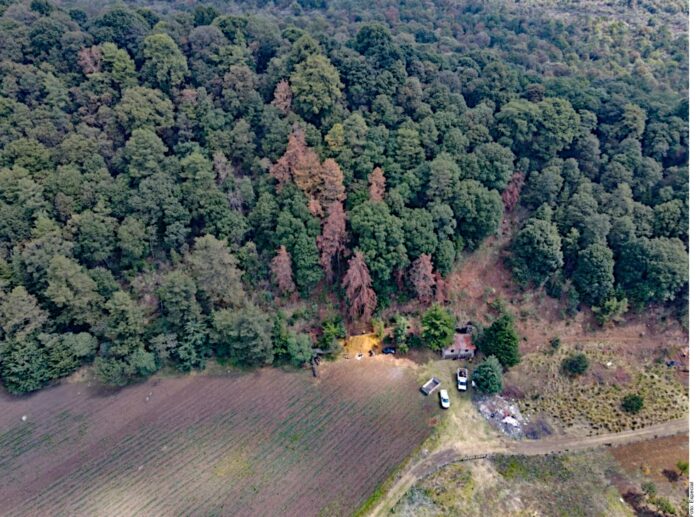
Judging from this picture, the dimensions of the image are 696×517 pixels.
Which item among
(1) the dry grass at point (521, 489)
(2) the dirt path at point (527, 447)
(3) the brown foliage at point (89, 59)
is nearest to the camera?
(1) the dry grass at point (521, 489)

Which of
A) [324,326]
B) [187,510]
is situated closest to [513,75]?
[324,326]

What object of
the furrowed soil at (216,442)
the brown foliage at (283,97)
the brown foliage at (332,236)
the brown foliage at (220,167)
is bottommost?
the furrowed soil at (216,442)

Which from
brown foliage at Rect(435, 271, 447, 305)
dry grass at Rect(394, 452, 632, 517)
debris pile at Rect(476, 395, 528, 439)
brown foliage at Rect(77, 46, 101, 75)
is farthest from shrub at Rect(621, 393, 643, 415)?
brown foliage at Rect(77, 46, 101, 75)

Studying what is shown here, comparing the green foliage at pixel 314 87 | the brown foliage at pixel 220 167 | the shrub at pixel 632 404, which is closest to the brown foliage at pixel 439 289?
the shrub at pixel 632 404

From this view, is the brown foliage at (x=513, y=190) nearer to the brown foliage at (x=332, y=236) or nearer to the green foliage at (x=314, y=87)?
the brown foliage at (x=332, y=236)

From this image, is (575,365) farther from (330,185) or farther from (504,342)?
(330,185)

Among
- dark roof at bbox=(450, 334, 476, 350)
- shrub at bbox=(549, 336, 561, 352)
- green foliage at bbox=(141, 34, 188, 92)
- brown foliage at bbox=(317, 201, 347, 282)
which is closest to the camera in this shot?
dark roof at bbox=(450, 334, 476, 350)

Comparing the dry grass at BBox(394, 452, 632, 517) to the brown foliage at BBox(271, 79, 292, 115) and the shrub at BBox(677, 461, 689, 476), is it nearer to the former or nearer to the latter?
the shrub at BBox(677, 461, 689, 476)
